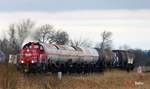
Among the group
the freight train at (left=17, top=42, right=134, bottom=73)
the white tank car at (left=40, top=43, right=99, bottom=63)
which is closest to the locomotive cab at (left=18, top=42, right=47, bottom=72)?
the freight train at (left=17, top=42, right=134, bottom=73)

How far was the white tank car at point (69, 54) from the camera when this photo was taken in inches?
1834

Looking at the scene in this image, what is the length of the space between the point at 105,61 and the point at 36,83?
116 ft

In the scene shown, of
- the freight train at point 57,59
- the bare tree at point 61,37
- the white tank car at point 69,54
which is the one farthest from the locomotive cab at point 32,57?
the bare tree at point 61,37

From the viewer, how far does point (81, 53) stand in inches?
2157

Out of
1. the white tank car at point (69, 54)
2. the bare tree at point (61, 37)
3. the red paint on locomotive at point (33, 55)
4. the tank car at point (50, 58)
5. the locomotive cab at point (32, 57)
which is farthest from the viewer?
the bare tree at point (61, 37)

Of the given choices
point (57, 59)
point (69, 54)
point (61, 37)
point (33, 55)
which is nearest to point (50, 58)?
point (57, 59)

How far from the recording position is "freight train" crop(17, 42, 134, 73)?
149 feet

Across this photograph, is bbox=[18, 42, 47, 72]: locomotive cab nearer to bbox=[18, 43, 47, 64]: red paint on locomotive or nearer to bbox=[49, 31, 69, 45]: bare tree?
bbox=[18, 43, 47, 64]: red paint on locomotive

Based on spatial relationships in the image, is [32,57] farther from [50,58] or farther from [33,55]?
[50,58]

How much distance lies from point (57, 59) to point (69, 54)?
11.9ft

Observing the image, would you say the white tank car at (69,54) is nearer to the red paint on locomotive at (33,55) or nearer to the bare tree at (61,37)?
the red paint on locomotive at (33,55)

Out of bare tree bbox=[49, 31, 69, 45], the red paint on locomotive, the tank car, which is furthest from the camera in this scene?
bare tree bbox=[49, 31, 69, 45]

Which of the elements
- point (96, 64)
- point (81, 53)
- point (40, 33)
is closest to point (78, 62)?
point (81, 53)

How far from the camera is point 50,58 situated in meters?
46.1
